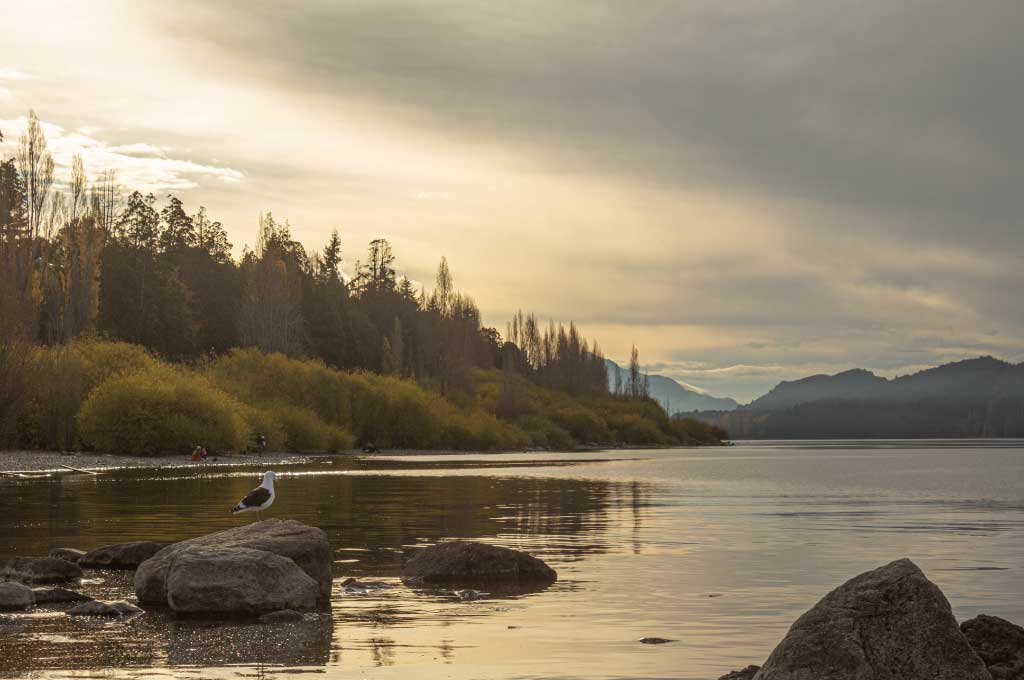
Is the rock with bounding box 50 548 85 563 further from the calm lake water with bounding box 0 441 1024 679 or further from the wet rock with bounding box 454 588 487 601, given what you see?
the wet rock with bounding box 454 588 487 601

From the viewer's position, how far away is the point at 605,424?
16225 centimetres

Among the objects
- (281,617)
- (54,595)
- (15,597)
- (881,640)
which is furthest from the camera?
(54,595)

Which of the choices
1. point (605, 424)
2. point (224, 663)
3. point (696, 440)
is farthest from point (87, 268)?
point (696, 440)

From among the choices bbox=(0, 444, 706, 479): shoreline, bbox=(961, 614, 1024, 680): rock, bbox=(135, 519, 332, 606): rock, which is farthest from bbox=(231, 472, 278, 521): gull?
bbox=(0, 444, 706, 479): shoreline

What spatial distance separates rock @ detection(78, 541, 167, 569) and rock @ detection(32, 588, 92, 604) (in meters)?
3.52

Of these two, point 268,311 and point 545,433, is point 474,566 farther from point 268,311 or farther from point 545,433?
point 545,433

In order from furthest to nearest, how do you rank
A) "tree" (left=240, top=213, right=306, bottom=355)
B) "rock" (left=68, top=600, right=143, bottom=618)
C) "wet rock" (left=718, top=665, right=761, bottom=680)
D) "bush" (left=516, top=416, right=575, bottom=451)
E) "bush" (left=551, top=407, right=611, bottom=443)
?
"bush" (left=551, top=407, right=611, bottom=443) < "bush" (left=516, top=416, right=575, bottom=451) < "tree" (left=240, top=213, right=306, bottom=355) < "rock" (left=68, top=600, right=143, bottom=618) < "wet rock" (left=718, top=665, right=761, bottom=680)

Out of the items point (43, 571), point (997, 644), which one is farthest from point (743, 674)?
point (43, 571)

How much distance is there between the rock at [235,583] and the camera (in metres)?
14.3

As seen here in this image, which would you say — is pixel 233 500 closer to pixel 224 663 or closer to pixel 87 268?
pixel 224 663

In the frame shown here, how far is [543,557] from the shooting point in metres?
21.3

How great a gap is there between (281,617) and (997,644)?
25.7ft

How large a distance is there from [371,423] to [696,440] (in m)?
103

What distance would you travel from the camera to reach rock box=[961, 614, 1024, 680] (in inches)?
401
